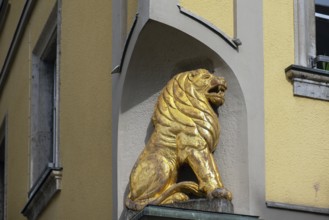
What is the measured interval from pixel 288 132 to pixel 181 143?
0.83 metres

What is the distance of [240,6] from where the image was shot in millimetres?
10875

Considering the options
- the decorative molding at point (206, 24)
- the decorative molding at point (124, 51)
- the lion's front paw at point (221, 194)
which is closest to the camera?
the lion's front paw at point (221, 194)

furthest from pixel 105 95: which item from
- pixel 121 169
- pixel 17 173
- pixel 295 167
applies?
pixel 17 173

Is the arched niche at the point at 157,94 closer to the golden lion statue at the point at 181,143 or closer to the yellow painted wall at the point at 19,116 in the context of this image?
the golden lion statue at the point at 181,143

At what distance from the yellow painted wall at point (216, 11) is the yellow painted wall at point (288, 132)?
12.3 inches

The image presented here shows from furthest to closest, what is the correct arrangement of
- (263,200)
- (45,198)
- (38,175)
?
(38,175) < (45,198) < (263,200)

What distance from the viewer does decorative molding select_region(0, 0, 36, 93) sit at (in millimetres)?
15777

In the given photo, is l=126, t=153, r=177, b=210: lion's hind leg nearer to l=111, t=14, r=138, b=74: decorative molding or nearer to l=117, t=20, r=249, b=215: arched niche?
l=117, t=20, r=249, b=215: arched niche

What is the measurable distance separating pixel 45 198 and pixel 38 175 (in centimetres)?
100

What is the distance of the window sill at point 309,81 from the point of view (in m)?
10.9

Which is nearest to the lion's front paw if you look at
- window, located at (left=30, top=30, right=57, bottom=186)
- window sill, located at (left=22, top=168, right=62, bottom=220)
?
window sill, located at (left=22, top=168, right=62, bottom=220)

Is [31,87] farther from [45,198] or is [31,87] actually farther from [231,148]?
[231,148]

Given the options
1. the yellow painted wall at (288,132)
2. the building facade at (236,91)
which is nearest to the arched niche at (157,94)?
the building facade at (236,91)

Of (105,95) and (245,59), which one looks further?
(105,95)
